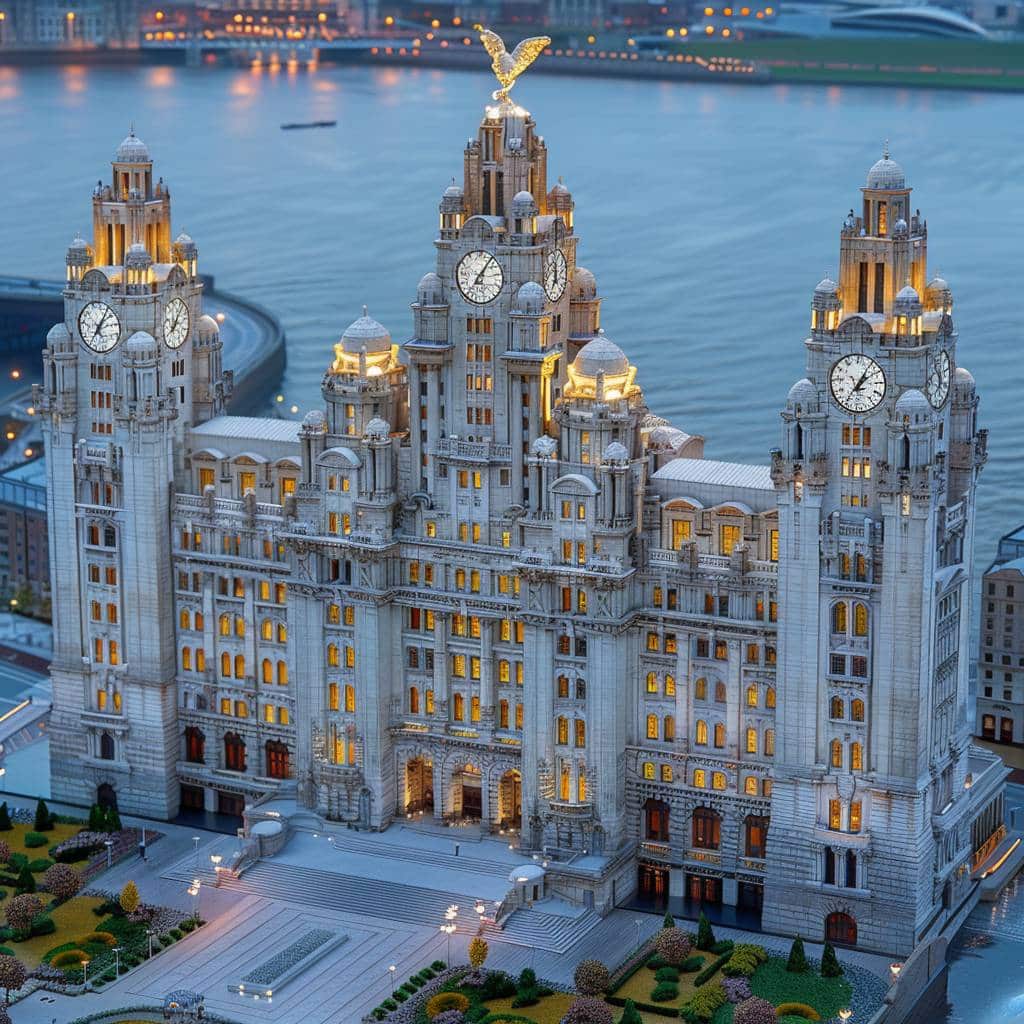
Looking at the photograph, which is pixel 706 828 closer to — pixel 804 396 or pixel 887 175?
pixel 804 396

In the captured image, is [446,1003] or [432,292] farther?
[432,292]

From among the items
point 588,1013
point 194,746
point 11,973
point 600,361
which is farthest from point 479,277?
point 11,973

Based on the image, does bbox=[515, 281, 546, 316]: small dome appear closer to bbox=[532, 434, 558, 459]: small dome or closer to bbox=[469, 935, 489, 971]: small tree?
bbox=[532, 434, 558, 459]: small dome

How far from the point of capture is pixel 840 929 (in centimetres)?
15538

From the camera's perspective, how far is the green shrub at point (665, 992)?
14825 centimetres

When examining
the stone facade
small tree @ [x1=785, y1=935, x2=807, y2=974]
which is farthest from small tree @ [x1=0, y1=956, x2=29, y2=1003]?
small tree @ [x1=785, y1=935, x2=807, y2=974]

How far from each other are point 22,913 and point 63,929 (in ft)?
11.0

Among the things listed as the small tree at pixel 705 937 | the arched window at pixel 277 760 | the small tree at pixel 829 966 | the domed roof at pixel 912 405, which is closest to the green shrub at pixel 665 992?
the small tree at pixel 705 937

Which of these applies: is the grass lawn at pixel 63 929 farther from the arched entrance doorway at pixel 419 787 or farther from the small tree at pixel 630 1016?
the small tree at pixel 630 1016

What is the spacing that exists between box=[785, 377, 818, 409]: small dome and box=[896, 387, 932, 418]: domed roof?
5.10m

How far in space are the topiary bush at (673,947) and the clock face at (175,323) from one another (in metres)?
50.4

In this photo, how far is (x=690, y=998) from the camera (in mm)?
148250

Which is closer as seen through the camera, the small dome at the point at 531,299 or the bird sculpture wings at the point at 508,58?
the small dome at the point at 531,299

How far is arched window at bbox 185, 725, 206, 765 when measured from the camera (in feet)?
578
